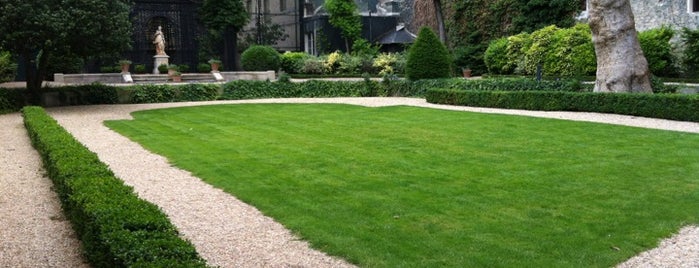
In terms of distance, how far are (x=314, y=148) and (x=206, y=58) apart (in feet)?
79.5

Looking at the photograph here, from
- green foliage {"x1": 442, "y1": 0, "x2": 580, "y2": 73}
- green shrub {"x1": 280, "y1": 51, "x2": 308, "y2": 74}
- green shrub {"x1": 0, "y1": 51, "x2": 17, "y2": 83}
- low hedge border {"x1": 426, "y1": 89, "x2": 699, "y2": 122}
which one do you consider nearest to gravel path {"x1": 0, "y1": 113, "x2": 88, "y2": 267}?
low hedge border {"x1": 426, "y1": 89, "x2": 699, "y2": 122}

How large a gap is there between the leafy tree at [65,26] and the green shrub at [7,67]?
29.3 feet

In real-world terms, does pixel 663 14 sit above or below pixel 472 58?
above

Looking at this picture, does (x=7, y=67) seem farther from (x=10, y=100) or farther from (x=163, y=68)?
(x=10, y=100)

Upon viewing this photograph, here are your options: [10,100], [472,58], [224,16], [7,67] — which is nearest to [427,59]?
[472,58]

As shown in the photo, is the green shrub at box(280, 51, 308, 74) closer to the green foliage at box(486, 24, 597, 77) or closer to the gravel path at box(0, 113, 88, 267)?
the green foliage at box(486, 24, 597, 77)

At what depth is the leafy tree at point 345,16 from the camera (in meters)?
34.4

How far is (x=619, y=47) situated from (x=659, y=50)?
5142mm

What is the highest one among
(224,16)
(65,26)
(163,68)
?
(224,16)

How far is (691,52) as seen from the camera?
18.6 metres

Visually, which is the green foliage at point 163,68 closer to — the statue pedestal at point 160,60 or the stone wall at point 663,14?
the statue pedestal at point 160,60

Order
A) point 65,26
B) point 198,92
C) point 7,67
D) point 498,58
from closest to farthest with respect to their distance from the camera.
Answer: point 65,26, point 198,92, point 498,58, point 7,67

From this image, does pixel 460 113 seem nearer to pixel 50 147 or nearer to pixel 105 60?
pixel 50 147

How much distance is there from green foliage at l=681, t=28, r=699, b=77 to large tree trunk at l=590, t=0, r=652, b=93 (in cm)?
461
